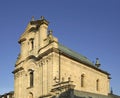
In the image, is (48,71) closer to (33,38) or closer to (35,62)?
(35,62)

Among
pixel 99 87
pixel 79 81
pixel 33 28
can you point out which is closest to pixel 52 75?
pixel 79 81

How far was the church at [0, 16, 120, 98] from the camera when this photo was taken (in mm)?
37531

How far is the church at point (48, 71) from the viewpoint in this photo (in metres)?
37.5

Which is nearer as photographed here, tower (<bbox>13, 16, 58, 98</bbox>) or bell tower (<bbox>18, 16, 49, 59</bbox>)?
tower (<bbox>13, 16, 58, 98</bbox>)

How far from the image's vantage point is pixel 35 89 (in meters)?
40.2

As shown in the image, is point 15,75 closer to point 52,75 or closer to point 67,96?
point 52,75

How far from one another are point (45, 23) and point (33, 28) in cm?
270

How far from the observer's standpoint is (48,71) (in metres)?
38.3

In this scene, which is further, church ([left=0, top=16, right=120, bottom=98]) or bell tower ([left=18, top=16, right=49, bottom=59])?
bell tower ([left=18, top=16, right=49, bottom=59])

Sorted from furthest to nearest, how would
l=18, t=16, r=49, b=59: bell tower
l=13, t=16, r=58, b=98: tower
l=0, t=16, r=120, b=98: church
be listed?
l=18, t=16, r=49, b=59: bell tower → l=13, t=16, r=58, b=98: tower → l=0, t=16, r=120, b=98: church

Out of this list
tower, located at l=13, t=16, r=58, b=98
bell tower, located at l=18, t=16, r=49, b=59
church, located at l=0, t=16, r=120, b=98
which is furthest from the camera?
bell tower, located at l=18, t=16, r=49, b=59

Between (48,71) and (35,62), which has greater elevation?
(35,62)

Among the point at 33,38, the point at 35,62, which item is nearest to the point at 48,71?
the point at 35,62

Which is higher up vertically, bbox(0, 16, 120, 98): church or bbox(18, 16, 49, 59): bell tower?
bbox(18, 16, 49, 59): bell tower
